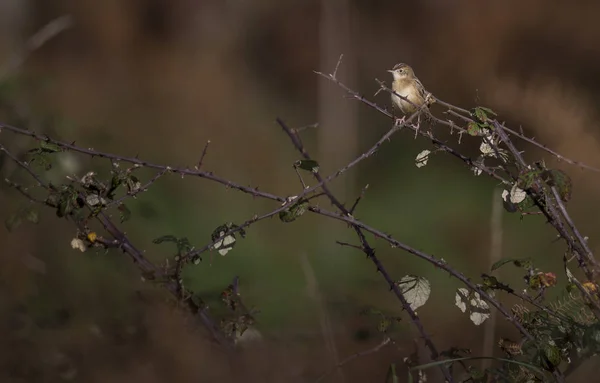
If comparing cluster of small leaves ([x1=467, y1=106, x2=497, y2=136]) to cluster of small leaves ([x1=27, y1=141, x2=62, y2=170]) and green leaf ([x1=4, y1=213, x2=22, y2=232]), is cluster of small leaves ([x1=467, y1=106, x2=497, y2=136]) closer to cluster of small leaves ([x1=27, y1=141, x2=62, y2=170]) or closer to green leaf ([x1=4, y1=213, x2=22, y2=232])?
cluster of small leaves ([x1=27, y1=141, x2=62, y2=170])

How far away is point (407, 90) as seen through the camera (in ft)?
10.1

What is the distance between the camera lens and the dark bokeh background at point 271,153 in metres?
2.78

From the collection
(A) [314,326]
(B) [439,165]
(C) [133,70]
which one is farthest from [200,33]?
(A) [314,326]

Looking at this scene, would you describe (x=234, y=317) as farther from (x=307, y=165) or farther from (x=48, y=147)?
(x=48, y=147)

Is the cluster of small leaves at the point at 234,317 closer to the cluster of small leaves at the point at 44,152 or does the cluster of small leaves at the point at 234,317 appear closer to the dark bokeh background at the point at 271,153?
the dark bokeh background at the point at 271,153

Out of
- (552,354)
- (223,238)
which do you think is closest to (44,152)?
(223,238)

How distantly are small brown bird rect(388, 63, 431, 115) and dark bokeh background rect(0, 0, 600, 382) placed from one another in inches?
18.5

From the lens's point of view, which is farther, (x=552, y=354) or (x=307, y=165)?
(x=307, y=165)

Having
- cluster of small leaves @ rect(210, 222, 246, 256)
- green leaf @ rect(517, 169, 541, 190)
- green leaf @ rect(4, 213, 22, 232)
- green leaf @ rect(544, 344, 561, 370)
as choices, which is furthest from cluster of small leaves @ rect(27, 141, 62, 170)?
green leaf @ rect(544, 344, 561, 370)

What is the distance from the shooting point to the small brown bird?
2.88m

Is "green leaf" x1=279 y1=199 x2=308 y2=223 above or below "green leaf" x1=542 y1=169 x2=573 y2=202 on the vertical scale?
above

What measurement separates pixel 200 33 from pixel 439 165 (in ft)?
9.60

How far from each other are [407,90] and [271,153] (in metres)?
3.59

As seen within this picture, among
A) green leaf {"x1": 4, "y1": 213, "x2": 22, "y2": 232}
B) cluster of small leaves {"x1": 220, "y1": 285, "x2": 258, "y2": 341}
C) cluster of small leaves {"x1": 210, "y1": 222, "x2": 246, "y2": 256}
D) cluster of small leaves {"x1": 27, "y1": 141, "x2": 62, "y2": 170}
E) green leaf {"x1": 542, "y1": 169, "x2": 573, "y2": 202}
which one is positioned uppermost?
cluster of small leaves {"x1": 27, "y1": 141, "x2": 62, "y2": 170}
